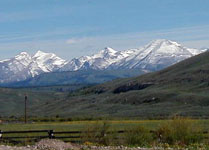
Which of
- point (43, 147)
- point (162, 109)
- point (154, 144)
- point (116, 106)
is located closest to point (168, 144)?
point (154, 144)

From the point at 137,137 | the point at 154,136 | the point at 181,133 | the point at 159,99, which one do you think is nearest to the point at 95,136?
the point at 137,137

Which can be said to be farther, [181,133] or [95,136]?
[95,136]

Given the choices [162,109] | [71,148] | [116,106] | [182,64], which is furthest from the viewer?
[182,64]

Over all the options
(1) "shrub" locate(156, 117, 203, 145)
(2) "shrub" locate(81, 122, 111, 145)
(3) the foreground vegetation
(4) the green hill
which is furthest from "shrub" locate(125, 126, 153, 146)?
(4) the green hill

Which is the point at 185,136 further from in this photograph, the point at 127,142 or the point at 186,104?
the point at 186,104

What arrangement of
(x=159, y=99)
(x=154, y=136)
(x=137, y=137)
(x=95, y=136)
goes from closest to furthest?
(x=137, y=137)
(x=95, y=136)
(x=154, y=136)
(x=159, y=99)

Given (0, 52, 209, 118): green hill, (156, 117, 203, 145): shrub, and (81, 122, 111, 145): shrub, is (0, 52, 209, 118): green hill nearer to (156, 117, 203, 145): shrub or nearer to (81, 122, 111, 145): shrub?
(156, 117, 203, 145): shrub

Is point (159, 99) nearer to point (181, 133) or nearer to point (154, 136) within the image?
point (154, 136)

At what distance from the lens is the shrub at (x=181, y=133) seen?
30484 millimetres

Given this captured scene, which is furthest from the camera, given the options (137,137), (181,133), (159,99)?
(159,99)

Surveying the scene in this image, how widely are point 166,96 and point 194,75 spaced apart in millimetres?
29315

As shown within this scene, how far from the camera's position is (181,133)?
3055cm

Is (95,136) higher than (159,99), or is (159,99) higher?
(159,99)

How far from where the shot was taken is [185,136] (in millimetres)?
30531
